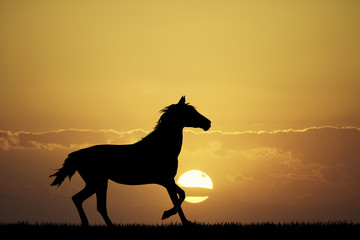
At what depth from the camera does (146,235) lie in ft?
33.0

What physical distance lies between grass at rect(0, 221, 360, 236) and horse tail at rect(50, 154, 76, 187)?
1.25 metres

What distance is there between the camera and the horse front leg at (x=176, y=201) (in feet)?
37.3

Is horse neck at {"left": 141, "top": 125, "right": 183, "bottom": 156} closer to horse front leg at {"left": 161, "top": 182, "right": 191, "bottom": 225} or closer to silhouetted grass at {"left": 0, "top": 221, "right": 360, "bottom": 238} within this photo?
horse front leg at {"left": 161, "top": 182, "right": 191, "bottom": 225}

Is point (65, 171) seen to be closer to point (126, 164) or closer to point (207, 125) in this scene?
point (126, 164)

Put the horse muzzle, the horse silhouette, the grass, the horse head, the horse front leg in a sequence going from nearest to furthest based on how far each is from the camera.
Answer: the grass < the horse front leg < the horse silhouette < the horse head < the horse muzzle

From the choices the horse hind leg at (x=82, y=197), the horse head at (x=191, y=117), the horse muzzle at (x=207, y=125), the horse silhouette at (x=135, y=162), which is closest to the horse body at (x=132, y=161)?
the horse silhouette at (x=135, y=162)

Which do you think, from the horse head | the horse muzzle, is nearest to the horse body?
the horse head

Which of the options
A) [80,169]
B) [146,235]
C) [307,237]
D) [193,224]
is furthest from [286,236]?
[80,169]

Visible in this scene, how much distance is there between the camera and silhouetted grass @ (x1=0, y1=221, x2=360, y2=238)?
10.2 meters

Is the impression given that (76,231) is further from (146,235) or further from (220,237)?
(220,237)

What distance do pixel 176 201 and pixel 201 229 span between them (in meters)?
1.20

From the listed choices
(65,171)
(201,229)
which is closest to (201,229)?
(201,229)

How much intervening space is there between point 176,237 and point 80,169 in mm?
3518

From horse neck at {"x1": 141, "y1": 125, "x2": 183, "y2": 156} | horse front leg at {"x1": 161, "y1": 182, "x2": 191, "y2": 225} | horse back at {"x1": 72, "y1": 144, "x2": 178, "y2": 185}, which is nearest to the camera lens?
horse front leg at {"x1": 161, "y1": 182, "x2": 191, "y2": 225}
